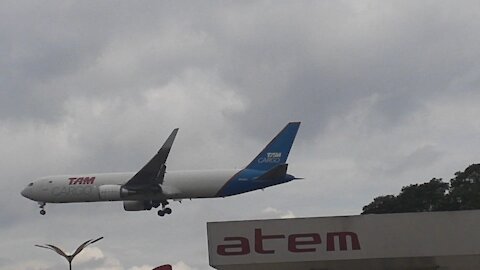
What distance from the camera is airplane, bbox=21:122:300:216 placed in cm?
6462

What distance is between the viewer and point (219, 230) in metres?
23.2

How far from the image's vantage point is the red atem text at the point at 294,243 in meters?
23.2

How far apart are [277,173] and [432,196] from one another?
2179 cm

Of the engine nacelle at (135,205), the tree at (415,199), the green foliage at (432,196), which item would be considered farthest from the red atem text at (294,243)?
the tree at (415,199)

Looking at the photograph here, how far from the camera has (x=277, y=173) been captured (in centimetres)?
6175

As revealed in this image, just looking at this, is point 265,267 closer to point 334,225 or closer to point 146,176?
point 334,225

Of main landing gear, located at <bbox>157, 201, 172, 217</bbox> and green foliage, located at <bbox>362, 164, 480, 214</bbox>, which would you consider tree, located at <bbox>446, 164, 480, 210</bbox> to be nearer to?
green foliage, located at <bbox>362, 164, 480, 214</bbox>

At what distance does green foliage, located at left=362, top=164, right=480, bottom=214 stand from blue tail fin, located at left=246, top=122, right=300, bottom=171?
13520mm

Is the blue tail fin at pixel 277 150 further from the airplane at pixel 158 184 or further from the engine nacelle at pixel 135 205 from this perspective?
the engine nacelle at pixel 135 205

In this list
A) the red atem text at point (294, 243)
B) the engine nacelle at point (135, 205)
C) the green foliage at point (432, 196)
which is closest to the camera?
the red atem text at point (294, 243)

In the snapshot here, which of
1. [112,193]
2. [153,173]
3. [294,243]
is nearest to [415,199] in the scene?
[153,173]

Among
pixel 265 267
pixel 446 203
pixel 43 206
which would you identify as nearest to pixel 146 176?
pixel 43 206

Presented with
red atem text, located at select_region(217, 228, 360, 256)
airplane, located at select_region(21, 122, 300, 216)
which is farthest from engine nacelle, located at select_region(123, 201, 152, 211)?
red atem text, located at select_region(217, 228, 360, 256)

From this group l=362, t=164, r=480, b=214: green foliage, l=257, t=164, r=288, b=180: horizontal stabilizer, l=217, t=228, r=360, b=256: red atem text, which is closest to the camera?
l=217, t=228, r=360, b=256: red atem text
